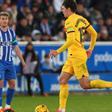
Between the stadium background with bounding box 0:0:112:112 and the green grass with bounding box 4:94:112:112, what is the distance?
19cm

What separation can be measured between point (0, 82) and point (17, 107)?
2283 mm

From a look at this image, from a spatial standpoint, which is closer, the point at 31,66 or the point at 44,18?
the point at 31,66

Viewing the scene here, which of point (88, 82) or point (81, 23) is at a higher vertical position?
point (81, 23)

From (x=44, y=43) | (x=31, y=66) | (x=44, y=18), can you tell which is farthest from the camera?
(x=44, y=18)

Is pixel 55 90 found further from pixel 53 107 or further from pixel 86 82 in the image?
pixel 86 82

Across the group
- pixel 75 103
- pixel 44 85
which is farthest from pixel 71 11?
pixel 44 85

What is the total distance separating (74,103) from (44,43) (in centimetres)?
404

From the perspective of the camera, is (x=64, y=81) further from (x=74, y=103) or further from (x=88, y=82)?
(x=74, y=103)

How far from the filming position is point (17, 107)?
15.7 meters

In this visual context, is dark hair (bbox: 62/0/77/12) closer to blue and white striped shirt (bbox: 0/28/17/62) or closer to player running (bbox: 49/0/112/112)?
player running (bbox: 49/0/112/112)

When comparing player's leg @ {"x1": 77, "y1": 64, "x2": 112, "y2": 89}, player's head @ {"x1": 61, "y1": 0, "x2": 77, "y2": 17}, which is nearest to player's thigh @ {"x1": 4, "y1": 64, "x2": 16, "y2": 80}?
player's leg @ {"x1": 77, "y1": 64, "x2": 112, "y2": 89}

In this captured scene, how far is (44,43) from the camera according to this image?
A: 813 inches

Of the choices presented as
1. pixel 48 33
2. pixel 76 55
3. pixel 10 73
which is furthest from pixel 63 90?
pixel 48 33

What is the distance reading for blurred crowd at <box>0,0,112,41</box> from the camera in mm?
21188
